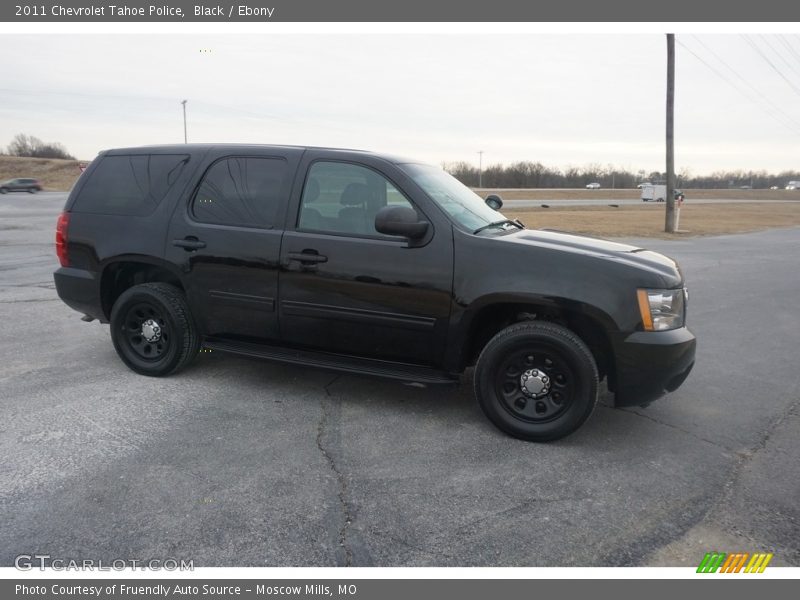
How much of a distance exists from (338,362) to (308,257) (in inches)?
31.2

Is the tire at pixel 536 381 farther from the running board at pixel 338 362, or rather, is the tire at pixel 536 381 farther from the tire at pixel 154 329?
the tire at pixel 154 329

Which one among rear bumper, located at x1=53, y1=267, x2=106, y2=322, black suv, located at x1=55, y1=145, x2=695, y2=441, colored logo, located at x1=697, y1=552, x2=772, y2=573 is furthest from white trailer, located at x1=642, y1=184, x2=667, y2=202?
colored logo, located at x1=697, y1=552, x2=772, y2=573

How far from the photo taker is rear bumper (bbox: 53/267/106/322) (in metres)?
5.21

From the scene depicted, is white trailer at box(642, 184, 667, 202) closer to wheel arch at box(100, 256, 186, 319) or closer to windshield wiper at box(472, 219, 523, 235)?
windshield wiper at box(472, 219, 523, 235)

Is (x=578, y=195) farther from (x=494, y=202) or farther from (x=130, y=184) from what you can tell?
(x=130, y=184)

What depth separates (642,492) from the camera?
11.1ft

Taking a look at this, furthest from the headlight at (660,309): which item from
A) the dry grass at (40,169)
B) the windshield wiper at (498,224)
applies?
the dry grass at (40,169)

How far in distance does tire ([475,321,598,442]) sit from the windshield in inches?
35.1

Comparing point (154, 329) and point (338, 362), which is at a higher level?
point (154, 329)

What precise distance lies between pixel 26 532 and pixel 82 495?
1.18 ft

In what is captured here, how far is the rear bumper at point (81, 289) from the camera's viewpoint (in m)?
5.21

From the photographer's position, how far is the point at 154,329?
5078 mm

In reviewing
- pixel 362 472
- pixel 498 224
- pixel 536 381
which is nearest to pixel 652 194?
pixel 498 224

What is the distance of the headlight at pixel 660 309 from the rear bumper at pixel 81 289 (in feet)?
14.1
